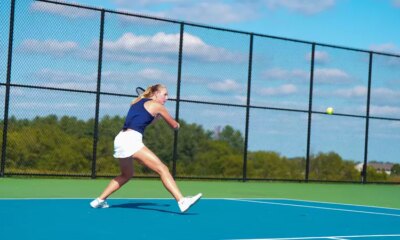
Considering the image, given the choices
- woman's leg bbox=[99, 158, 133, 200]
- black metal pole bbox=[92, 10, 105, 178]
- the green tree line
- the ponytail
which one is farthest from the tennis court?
black metal pole bbox=[92, 10, 105, 178]


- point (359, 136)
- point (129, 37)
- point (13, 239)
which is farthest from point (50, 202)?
point (359, 136)

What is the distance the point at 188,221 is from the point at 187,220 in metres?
0.11

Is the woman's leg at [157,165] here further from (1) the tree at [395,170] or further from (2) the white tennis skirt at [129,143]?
(1) the tree at [395,170]

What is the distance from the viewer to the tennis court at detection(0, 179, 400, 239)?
6.38m

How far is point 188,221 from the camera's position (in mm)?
7605

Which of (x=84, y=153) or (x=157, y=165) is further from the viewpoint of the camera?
(x=84, y=153)

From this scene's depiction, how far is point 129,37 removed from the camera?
52.3 ft

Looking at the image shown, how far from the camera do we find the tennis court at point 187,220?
6.38 metres

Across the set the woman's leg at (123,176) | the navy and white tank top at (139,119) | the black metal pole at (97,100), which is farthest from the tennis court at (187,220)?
the black metal pole at (97,100)

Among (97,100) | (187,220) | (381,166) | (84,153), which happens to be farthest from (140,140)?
(381,166)

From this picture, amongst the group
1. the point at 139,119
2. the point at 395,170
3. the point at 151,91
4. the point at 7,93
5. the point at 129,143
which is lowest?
the point at 395,170

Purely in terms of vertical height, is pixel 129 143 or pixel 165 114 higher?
pixel 165 114

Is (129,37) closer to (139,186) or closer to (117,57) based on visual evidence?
(117,57)

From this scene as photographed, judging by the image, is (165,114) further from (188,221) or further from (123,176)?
(188,221)
